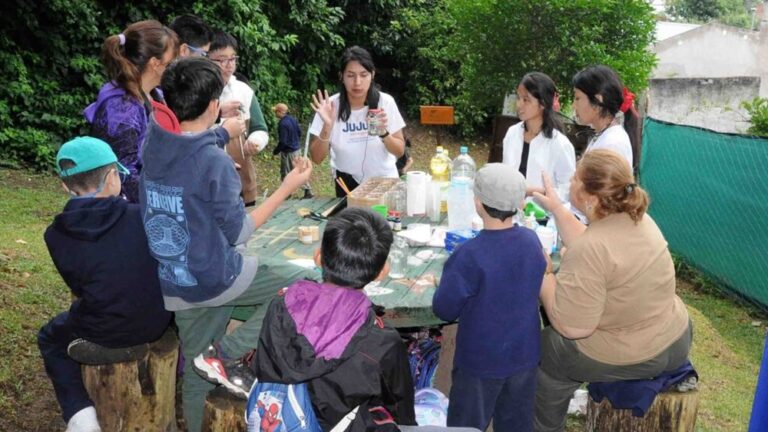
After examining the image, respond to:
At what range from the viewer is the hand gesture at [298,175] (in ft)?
10.5

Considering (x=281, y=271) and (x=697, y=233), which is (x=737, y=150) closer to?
(x=697, y=233)

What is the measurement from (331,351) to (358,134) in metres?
3.03

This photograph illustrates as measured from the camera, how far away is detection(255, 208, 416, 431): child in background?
7.60 feet

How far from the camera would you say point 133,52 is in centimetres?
389

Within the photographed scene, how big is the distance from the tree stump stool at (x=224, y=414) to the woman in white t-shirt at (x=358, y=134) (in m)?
2.45

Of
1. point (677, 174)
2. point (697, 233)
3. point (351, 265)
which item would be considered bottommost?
point (697, 233)

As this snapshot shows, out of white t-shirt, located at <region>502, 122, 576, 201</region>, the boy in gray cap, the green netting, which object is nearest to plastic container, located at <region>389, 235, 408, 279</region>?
the boy in gray cap

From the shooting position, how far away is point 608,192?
287cm

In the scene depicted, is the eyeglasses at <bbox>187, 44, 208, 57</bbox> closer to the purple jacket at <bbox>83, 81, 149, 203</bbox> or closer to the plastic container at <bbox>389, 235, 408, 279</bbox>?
the purple jacket at <bbox>83, 81, 149, 203</bbox>

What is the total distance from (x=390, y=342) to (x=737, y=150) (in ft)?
17.4

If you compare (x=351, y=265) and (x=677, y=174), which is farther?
(x=677, y=174)

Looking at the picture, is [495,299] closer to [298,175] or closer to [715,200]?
[298,175]

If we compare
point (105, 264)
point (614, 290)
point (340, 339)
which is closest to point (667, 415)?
point (614, 290)

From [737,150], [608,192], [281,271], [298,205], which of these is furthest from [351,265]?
[737,150]
